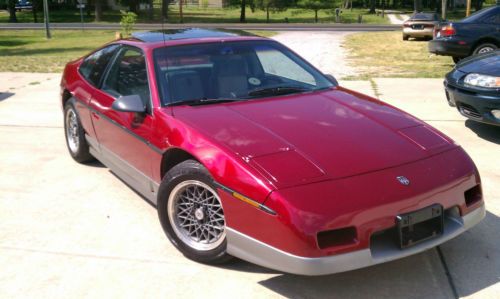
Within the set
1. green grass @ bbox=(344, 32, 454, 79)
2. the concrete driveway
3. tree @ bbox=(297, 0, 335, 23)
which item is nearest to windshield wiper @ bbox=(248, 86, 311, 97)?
the concrete driveway

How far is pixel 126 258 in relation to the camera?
3648 mm

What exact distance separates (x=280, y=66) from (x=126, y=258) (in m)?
2.08

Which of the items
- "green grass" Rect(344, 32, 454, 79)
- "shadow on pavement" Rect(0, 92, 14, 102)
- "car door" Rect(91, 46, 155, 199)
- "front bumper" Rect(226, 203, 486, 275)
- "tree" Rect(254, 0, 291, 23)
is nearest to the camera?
"front bumper" Rect(226, 203, 486, 275)

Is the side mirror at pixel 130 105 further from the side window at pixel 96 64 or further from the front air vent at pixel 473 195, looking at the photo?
the front air vent at pixel 473 195

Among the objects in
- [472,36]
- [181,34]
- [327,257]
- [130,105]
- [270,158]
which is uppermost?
[181,34]

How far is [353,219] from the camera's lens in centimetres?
289

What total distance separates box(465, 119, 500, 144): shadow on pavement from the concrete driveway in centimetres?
64

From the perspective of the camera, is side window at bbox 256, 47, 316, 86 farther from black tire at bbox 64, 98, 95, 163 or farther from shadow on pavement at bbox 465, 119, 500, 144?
shadow on pavement at bbox 465, 119, 500, 144

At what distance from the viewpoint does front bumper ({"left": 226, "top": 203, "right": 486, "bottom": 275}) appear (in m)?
2.83

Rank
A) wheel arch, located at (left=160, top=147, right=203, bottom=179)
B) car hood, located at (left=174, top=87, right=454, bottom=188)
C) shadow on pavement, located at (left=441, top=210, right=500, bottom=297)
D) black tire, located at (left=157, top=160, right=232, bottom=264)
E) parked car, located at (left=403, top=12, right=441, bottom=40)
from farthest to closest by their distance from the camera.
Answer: parked car, located at (left=403, top=12, right=441, bottom=40) → wheel arch, located at (left=160, top=147, right=203, bottom=179) → black tire, located at (left=157, top=160, right=232, bottom=264) → shadow on pavement, located at (left=441, top=210, right=500, bottom=297) → car hood, located at (left=174, top=87, right=454, bottom=188)

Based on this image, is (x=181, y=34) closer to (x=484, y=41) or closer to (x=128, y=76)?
(x=128, y=76)

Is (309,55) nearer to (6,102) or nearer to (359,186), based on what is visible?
(6,102)

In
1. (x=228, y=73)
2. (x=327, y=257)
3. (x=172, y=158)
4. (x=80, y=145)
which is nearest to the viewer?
(x=327, y=257)

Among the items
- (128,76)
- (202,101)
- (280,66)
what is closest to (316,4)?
(280,66)
